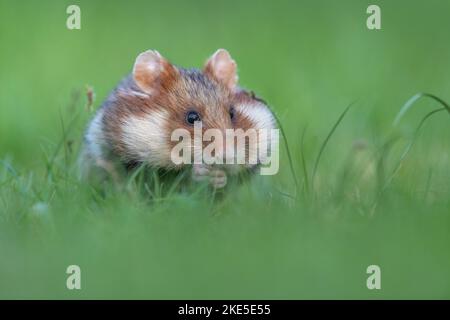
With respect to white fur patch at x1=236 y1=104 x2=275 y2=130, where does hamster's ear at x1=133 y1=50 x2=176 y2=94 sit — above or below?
above

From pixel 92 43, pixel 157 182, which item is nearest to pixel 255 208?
pixel 157 182

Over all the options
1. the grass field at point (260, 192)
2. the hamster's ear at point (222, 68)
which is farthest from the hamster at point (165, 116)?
the grass field at point (260, 192)

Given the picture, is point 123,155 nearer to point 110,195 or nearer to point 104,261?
point 110,195

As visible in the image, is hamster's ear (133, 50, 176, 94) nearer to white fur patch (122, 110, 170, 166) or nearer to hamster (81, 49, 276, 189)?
hamster (81, 49, 276, 189)

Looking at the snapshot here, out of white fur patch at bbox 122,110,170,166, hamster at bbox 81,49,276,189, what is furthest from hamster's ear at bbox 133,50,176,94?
white fur patch at bbox 122,110,170,166

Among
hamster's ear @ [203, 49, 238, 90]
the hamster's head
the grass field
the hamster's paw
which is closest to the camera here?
the grass field

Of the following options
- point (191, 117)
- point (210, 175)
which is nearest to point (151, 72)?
point (191, 117)
